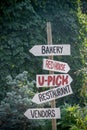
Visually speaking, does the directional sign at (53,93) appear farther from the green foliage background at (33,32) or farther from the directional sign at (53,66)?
the green foliage background at (33,32)

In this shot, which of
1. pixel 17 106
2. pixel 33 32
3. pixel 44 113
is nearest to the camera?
pixel 44 113

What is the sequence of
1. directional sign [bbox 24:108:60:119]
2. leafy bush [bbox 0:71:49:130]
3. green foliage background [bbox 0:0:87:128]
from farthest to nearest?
green foliage background [bbox 0:0:87:128]
leafy bush [bbox 0:71:49:130]
directional sign [bbox 24:108:60:119]

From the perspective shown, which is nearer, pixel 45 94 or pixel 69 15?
pixel 45 94

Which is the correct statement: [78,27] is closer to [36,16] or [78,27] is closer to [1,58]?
[36,16]

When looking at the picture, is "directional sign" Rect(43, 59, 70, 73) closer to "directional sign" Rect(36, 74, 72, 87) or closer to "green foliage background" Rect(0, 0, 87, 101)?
"directional sign" Rect(36, 74, 72, 87)

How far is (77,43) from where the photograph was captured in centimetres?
730

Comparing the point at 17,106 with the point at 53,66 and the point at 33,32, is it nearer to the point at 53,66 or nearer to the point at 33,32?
the point at 53,66

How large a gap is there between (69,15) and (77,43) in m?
0.65

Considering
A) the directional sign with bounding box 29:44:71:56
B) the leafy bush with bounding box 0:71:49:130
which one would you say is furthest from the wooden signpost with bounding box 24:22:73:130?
the leafy bush with bounding box 0:71:49:130

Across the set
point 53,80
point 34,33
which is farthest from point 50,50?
point 34,33

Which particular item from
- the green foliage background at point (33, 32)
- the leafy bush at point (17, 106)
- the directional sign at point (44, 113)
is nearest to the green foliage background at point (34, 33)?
the green foliage background at point (33, 32)

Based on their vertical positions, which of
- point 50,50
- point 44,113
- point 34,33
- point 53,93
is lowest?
point 44,113

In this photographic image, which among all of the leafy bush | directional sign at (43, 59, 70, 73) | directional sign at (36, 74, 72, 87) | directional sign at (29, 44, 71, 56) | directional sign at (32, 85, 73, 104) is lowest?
the leafy bush

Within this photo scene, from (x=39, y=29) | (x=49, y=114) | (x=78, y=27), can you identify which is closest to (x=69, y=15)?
(x=78, y=27)
